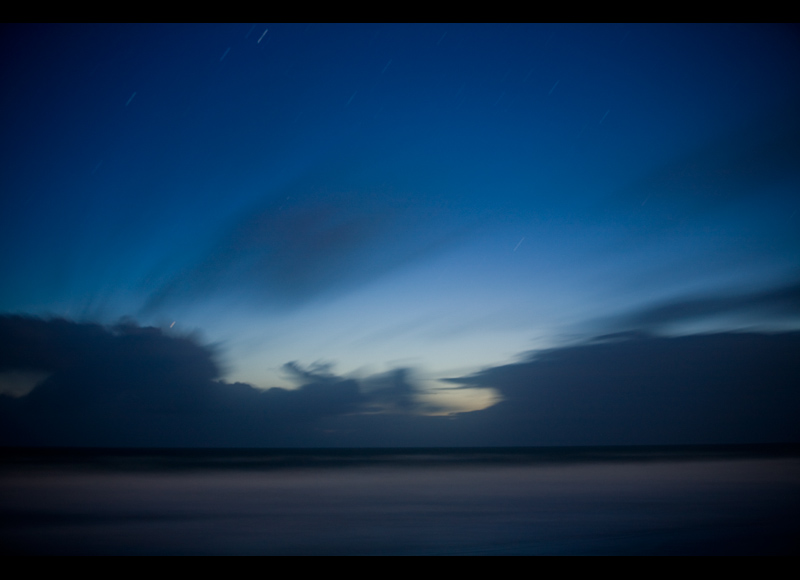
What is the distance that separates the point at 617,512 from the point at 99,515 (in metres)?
7.33

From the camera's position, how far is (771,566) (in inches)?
124

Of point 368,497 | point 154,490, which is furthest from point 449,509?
point 154,490

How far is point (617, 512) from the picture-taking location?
6062 millimetres
